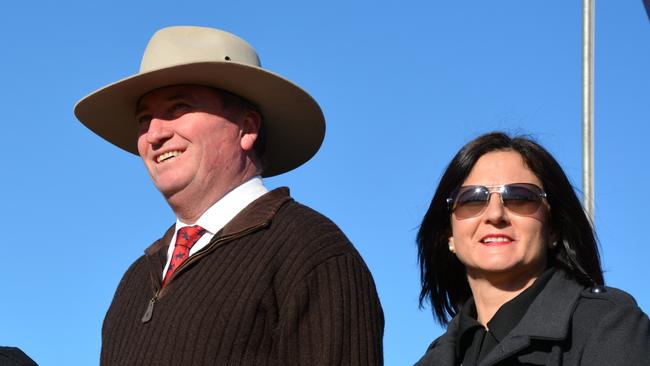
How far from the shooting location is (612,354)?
3893mm

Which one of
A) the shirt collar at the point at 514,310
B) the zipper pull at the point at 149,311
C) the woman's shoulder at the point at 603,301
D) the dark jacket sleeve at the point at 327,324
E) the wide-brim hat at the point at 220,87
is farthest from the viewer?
the wide-brim hat at the point at 220,87

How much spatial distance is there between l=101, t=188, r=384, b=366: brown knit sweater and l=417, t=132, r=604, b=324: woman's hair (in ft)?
0.92

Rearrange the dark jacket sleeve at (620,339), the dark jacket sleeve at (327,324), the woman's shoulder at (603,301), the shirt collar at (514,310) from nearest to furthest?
the dark jacket sleeve at (620,339) → the woman's shoulder at (603,301) → the shirt collar at (514,310) → the dark jacket sleeve at (327,324)

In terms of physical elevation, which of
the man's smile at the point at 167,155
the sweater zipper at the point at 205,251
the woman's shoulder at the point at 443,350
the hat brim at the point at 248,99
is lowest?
the woman's shoulder at the point at 443,350

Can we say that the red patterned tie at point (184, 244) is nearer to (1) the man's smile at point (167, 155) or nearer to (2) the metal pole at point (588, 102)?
(1) the man's smile at point (167, 155)

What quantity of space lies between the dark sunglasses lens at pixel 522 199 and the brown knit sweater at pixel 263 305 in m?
0.63

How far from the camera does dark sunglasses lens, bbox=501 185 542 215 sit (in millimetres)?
4328

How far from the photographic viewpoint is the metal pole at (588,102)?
8805mm

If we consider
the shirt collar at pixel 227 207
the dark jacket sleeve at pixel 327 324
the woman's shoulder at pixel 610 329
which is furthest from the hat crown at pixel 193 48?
the woman's shoulder at pixel 610 329

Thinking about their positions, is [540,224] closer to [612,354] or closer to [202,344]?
[612,354]

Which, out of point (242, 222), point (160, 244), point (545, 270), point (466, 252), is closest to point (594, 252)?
point (545, 270)

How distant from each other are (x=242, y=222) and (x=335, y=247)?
0.39 m

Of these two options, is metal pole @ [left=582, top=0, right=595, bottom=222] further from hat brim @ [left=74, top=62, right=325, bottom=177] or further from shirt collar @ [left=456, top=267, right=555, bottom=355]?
shirt collar @ [left=456, top=267, right=555, bottom=355]

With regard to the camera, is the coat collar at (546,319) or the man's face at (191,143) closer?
the coat collar at (546,319)
